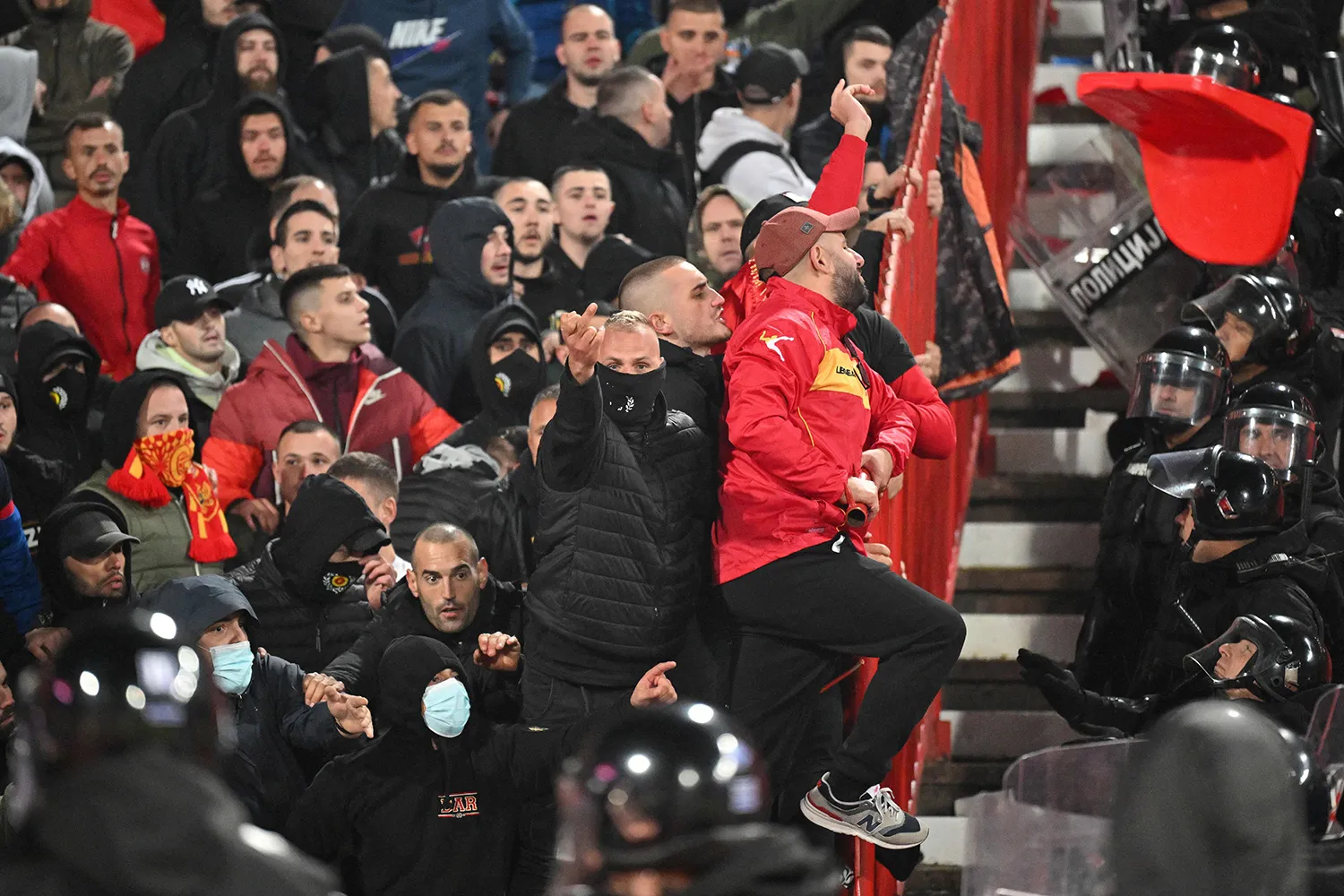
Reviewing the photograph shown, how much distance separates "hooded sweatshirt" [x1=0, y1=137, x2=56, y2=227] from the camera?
8.38 m

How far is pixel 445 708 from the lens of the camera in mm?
5348

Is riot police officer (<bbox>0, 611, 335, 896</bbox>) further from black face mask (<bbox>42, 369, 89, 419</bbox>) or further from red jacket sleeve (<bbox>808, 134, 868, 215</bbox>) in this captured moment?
black face mask (<bbox>42, 369, 89, 419</bbox>)

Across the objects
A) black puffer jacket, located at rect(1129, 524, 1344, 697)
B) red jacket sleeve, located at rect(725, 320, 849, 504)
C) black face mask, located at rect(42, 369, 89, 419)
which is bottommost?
black puffer jacket, located at rect(1129, 524, 1344, 697)

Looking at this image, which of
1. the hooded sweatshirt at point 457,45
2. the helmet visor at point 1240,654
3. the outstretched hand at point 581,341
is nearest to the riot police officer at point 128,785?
the outstretched hand at point 581,341

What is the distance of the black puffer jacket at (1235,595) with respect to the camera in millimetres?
6344

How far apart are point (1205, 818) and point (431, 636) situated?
3307mm

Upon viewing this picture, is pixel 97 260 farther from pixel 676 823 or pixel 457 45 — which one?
pixel 676 823

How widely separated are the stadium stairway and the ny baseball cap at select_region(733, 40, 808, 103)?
3.99ft

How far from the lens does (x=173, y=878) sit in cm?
241

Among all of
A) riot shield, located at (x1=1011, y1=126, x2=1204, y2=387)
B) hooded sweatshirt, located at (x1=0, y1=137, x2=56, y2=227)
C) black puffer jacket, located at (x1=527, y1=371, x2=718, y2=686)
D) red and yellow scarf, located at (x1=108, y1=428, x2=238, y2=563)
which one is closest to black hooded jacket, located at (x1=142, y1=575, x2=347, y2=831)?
red and yellow scarf, located at (x1=108, y1=428, x2=238, y2=563)

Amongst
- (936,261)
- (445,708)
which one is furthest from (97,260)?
(445,708)

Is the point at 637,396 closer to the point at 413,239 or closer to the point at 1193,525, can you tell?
the point at 1193,525

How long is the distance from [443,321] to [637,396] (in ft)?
10.2

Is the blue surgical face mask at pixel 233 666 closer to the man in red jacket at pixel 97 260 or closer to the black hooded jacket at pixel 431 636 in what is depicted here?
the black hooded jacket at pixel 431 636
